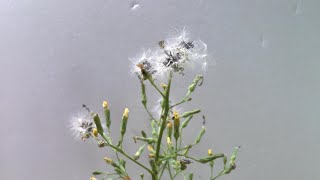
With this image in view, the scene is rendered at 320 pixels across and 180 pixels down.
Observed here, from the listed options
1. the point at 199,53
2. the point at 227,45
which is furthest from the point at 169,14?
the point at 199,53

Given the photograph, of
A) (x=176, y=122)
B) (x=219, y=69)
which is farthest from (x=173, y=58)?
(x=219, y=69)

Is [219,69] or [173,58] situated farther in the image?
[219,69]

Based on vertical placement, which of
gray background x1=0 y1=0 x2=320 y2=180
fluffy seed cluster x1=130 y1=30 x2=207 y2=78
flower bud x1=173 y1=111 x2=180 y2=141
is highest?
gray background x1=0 y1=0 x2=320 y2=180

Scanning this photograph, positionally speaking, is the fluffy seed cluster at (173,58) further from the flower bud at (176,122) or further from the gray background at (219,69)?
the gray background at (219,69)

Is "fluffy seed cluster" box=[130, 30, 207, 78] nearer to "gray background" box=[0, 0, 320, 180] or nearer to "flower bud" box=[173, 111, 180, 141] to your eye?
"flower bud" box=[173, 111, 180, 141]

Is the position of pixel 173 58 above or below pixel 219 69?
below

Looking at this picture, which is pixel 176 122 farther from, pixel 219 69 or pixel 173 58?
pixel 219 69

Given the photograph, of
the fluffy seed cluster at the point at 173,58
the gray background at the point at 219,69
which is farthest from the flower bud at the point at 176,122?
the gray background at the point at 219,69

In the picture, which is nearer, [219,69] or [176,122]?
[176,122]

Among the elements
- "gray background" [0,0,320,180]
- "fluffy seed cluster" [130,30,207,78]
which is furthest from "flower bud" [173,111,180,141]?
"gray background" [0,0,320,180]
